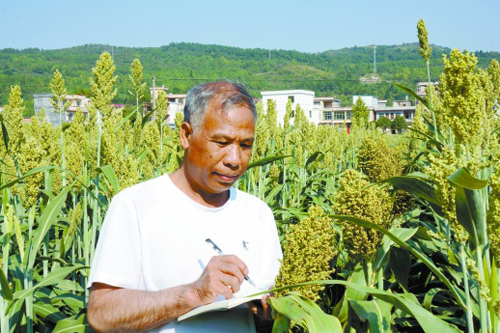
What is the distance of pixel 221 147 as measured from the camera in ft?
6.23

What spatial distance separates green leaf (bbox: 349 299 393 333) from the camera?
183 centimetres

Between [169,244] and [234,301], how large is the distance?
458 millimetres

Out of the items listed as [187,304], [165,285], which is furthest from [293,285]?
[165,285]

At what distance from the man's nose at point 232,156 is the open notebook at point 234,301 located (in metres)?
0.44

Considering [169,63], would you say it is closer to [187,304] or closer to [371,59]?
[371,59]

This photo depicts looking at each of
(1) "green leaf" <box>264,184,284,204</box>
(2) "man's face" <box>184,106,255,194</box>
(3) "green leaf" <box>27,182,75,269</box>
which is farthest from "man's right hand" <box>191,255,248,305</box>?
(1) "green leaf" <box>264,184,284,204</box>

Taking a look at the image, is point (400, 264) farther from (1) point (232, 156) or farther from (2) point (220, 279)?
(2) point (220, 279)

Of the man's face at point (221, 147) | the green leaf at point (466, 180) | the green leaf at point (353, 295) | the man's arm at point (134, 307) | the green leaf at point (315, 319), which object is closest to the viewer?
the green leaf at point (466, 180)

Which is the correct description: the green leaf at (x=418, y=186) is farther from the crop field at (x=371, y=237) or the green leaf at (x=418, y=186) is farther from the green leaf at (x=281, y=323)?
the green leaf at (x=281, y=323)

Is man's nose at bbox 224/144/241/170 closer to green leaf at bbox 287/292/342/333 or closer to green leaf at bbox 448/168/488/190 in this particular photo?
green leaf at bbox 287/292/342/333

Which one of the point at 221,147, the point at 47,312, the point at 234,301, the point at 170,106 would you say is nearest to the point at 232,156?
the point at 221,147

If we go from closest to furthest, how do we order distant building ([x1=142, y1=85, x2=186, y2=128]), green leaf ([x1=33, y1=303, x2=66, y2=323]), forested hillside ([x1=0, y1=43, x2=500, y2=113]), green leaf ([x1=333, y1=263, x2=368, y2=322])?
green leaf ([x1=333, y1=263, x2=368, y2=322]), green leaf ([x1=33, y1=303, x2=66, y2=323]), distant building ([x1=142, y1=85, x2=186, y2=128]), forested hillside ([x1=0, y1=43, x2=500, y2=113])

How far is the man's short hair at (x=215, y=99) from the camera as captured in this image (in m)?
1.90

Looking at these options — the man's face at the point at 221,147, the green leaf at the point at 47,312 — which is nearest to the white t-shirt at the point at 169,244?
the man's face at the point at 221,147
